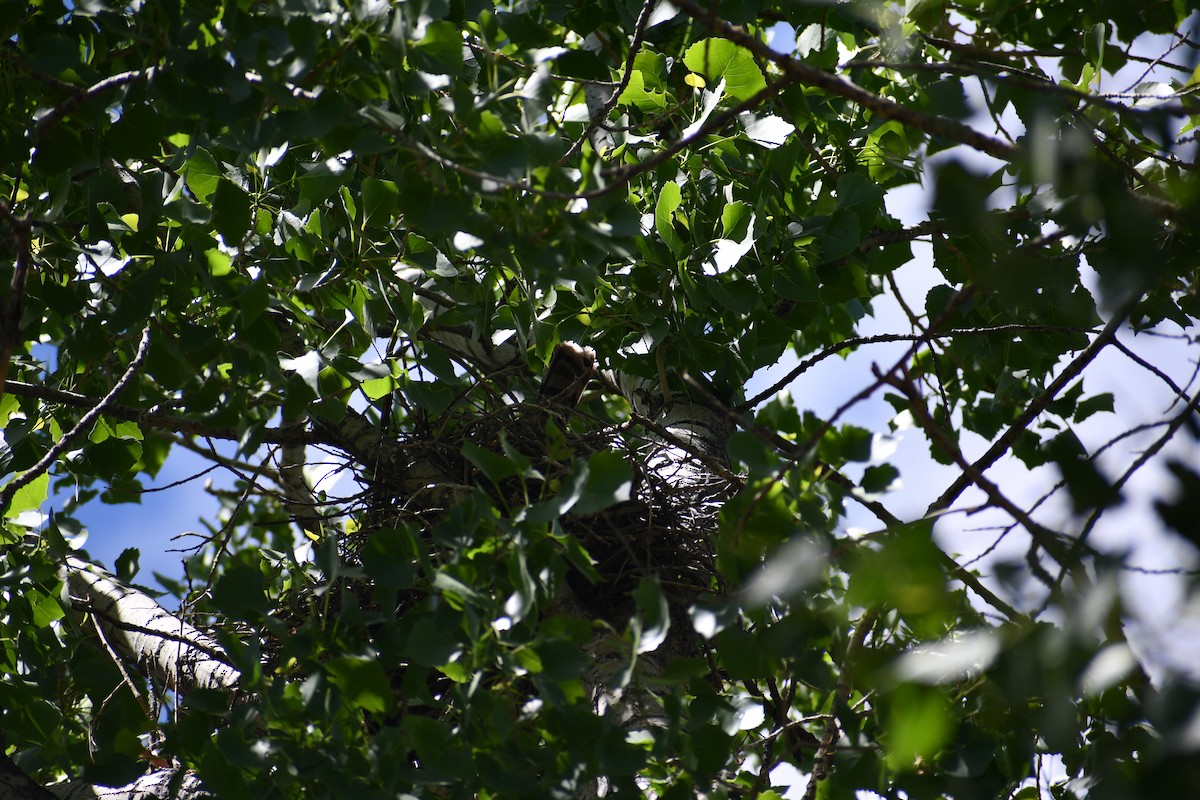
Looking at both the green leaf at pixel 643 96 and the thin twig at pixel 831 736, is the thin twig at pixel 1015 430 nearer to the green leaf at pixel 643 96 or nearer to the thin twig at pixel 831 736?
the thin twig at pixel 831 736

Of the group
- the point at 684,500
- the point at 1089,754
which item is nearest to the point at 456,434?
the point at 684,500

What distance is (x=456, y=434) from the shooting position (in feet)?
6.85

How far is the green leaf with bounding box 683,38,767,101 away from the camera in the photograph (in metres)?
1.68

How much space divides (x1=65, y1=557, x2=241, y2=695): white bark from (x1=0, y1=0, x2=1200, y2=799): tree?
13 mm

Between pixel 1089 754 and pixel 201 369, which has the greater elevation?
pixel 201 369

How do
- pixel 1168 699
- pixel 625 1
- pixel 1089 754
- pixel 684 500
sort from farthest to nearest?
pixel 684 500, pixel 625 1, pixel 1089 754, pixel 1168 699

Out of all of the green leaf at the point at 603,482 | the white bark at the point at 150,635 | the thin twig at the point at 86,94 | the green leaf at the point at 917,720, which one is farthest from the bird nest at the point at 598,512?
the green leaf at the point at 917,720

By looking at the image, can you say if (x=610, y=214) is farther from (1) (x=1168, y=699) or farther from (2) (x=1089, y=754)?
(2) (x=1089, y=754)

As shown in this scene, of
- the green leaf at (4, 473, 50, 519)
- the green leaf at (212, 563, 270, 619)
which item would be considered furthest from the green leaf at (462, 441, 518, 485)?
the green leaf at (4, 473, 50, 519)

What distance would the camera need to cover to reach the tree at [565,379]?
97 centimetres

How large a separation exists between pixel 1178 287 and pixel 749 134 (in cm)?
73

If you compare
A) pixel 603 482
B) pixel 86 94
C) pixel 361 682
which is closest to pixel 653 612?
pixel 603 482

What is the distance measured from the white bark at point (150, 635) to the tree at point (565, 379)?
13 mm

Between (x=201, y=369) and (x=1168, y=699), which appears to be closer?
(x=1168, y=699)
